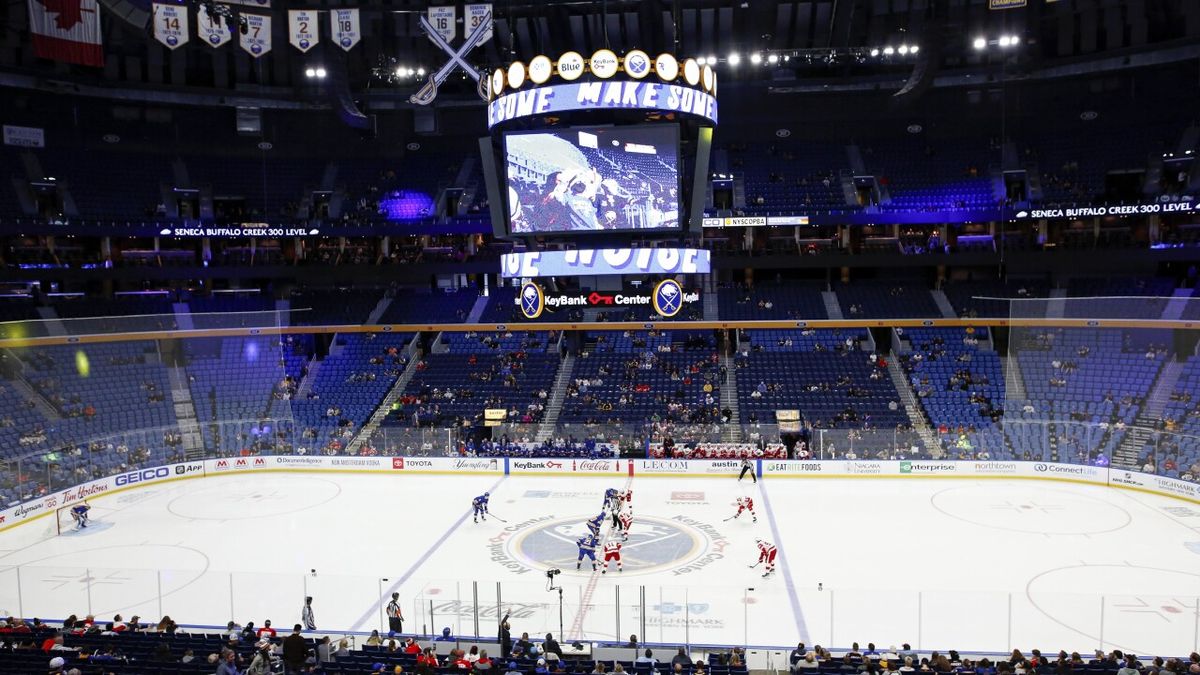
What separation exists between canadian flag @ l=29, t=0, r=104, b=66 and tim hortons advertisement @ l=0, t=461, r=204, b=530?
15070 millimetres

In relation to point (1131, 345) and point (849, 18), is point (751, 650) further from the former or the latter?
point (849, 18)

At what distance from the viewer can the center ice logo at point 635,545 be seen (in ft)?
71.0

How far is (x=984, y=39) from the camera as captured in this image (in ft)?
124

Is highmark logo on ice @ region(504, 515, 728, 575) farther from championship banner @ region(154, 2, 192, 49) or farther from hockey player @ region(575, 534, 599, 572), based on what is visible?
championship banner @ region(154, 2, 192, 49)

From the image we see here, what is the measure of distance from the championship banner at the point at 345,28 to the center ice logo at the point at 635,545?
1824 cm

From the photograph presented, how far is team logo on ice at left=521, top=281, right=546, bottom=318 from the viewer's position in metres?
23.3

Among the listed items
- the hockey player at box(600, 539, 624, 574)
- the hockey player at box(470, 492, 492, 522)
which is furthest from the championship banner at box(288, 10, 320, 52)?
the hockey player at box(600, 539, 624, 574)

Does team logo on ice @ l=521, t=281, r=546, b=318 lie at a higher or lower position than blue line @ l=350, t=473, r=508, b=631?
higher

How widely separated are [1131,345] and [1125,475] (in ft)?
15.9

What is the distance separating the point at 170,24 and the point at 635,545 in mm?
24052

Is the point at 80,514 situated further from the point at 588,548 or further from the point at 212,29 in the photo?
the point at 212,29

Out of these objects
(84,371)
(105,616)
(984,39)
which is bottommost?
(105,616)

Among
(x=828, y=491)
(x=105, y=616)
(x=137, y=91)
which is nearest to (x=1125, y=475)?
(x=828, y=491)

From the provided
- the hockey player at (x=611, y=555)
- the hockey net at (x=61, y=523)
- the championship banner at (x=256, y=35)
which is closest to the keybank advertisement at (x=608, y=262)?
the hockey player at (x=611, y=555)
